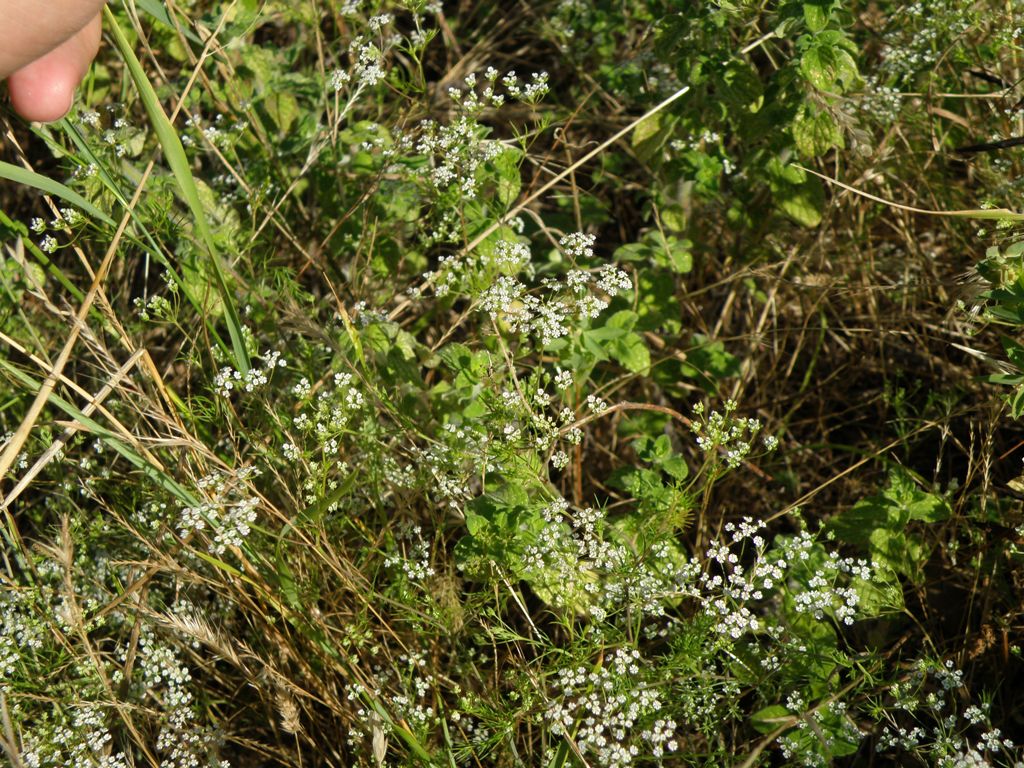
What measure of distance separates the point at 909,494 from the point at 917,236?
117 cm

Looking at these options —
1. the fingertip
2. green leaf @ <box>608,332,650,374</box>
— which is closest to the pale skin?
the fingertip

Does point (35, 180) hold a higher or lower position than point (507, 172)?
higher

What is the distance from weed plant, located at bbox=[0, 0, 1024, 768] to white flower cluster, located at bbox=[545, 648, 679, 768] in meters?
0.01

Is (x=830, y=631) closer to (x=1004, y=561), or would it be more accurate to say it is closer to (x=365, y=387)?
(x=1004, y=561)

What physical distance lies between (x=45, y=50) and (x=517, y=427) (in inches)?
47.2

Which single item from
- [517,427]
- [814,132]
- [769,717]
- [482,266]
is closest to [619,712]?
[769,717]

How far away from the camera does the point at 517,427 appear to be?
83.1 inches

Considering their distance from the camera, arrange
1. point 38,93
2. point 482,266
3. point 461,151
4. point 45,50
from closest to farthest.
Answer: point 45,50, point 38,93, point 461,151, point 482,266

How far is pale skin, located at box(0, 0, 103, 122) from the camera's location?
1.71m

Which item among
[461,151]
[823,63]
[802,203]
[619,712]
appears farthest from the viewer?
[802,203]

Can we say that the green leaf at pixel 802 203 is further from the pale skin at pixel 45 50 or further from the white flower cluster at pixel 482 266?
the pale skin at pixel 45 50

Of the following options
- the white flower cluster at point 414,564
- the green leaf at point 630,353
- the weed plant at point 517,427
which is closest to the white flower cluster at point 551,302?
the weed plant at point 517,427

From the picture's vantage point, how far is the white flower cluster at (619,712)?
1.83 meters

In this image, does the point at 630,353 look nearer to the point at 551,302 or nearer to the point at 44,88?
the point at 551,302
